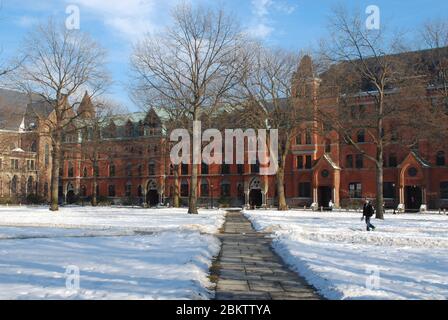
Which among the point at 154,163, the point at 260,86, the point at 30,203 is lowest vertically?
the point at 30,203

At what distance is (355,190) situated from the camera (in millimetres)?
59469

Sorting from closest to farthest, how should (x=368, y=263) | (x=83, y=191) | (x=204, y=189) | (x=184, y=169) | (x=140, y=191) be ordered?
(x=368, y=263)
(x=204, y=189)
(x=184, y=169)
(x=140, y=191)
(x=83, y=191)

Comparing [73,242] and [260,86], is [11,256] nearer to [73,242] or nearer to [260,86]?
[73,242]

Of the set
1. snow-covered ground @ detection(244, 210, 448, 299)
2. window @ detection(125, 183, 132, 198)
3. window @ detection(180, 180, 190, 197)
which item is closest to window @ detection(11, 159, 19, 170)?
window @ detection(125, 183, 132, 198)

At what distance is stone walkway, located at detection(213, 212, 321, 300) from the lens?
29.1ft

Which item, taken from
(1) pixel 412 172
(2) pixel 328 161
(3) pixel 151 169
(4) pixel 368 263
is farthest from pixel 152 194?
(4) pixel 368 263

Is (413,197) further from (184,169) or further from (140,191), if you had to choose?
(140,191)

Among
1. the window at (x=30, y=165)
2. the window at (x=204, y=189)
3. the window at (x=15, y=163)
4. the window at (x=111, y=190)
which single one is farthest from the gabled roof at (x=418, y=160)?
the window at (x=15, y=163)

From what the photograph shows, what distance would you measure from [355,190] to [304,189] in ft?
21.2

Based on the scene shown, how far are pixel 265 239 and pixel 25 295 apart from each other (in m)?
12.7

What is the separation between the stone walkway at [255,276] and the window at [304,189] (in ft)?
149

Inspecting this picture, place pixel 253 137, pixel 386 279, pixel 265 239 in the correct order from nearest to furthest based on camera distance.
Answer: pixel 386 279 < pixel 265 239 < pixel 253 137
